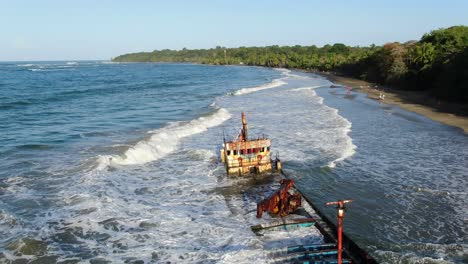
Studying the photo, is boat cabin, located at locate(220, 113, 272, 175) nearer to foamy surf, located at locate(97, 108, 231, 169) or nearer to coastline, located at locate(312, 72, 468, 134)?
foamy surf, located at locate(97, 108, 231, 169)

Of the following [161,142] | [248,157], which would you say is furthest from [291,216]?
[161,142]

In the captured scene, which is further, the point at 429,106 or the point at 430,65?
the point at 430,65

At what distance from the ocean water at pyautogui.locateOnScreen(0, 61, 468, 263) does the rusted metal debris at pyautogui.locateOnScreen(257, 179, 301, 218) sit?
2.92 feet

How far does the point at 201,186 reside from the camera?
2511cm

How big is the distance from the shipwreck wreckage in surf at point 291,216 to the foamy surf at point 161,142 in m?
7.58

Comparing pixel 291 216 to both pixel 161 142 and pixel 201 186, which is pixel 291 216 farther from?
pixel 161 142

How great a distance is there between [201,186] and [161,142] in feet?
38.3

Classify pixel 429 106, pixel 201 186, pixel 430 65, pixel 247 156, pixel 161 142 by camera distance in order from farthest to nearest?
pixel 430 65 < pixel 429 106 < pixel 161 142 < pixel 247 156 < pixel 201 186

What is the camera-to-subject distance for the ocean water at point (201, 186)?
17406mm

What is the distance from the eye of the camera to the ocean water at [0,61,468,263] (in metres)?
17.4

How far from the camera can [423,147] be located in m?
32.5

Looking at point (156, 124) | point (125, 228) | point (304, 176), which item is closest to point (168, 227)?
point (125, 228)

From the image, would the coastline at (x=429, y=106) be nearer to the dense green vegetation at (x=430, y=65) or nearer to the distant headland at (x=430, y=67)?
the distant headland at (x=430, y=67)

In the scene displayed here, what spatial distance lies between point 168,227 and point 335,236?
742 cm
